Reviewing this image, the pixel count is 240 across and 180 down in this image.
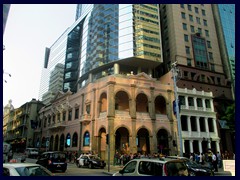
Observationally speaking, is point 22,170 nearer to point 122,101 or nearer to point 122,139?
point 122,139

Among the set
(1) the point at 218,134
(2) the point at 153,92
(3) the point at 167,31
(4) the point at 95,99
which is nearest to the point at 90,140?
(4) the point at 95,99

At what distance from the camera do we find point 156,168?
8.42 meters

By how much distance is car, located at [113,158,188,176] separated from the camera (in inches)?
326

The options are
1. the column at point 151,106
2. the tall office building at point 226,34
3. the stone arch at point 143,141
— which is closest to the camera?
the column at point 151,106

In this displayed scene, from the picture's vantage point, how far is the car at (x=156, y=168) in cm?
828

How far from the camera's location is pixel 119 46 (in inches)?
2098

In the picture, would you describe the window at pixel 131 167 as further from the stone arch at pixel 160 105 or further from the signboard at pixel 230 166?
the stone arch at pixel 160 105

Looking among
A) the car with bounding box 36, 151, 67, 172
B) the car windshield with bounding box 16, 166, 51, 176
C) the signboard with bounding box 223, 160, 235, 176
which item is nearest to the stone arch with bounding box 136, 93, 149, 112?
the car with bounding box 36, 151, 67, 172

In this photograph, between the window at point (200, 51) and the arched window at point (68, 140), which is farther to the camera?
the window at point (200, 51)

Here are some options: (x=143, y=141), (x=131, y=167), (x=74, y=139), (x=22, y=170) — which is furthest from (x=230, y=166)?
(x=74, y=139)

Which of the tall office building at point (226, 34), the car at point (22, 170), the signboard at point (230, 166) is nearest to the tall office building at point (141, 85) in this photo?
the tall office building at point (226, 34)

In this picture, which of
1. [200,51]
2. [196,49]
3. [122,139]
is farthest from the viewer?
[200,51]

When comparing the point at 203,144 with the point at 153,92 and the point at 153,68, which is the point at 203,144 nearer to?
the point at 153,92

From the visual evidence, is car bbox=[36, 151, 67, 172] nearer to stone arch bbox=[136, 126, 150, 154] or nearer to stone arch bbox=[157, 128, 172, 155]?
stone arch bbox=[136, 126, 150, 154]
